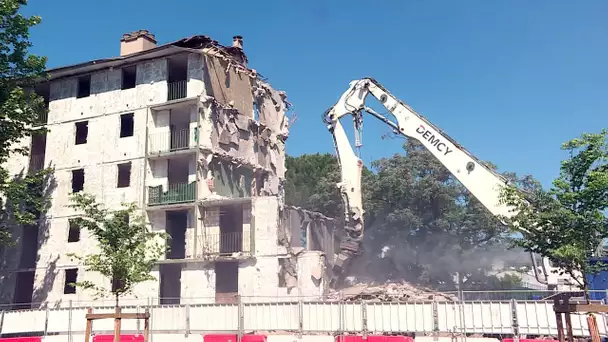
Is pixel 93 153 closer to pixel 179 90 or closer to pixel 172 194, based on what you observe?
pixel 172 194

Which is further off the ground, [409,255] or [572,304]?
[409,255]

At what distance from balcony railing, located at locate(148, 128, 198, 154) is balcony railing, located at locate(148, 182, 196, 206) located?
7.07 ft

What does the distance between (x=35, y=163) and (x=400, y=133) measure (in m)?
24.4

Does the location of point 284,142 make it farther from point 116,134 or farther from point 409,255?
point 409,255

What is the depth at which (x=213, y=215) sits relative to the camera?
103 ft

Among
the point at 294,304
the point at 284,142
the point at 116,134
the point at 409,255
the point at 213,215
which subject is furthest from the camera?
the point at 409,255

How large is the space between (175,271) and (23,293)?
10.6m

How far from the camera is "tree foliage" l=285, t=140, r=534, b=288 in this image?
149 feet

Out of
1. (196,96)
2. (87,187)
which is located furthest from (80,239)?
(196,96)

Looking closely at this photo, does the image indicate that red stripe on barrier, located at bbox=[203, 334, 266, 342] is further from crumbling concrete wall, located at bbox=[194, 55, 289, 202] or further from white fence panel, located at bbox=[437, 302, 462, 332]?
crumbling concrete wall, located at bbox=[194, 55, 289, 202]

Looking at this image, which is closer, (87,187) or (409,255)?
(87,187)

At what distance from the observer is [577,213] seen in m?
12.7

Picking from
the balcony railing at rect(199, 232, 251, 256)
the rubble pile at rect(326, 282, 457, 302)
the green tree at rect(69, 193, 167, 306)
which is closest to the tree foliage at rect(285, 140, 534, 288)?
the rubble pile at rect(326, 282, 457, 302)

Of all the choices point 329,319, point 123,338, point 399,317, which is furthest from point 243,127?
point 399,317
